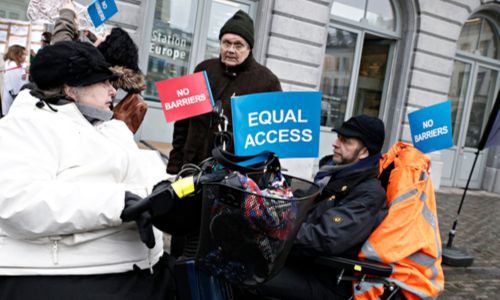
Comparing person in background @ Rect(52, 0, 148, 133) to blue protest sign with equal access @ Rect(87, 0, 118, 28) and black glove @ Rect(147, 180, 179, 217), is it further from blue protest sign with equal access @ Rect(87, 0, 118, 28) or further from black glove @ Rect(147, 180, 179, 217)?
black glove @ Rect(147, 180, 179, 217)

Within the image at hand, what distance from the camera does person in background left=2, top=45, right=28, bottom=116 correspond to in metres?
5.73

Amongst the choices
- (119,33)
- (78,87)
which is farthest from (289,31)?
(78,87)

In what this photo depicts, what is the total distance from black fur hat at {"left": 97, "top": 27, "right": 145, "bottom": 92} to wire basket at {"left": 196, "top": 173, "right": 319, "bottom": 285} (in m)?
2.17

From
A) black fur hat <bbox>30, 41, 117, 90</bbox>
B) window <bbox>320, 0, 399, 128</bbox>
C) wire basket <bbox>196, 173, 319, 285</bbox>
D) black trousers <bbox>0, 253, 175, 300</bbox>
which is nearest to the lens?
wire basket <bbox>196, 173, 319, 285</bbox>

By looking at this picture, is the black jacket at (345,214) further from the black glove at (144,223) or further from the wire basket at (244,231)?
the black glove at (144,223)

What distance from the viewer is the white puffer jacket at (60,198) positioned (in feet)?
5.12

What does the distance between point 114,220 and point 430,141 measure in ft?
8.45

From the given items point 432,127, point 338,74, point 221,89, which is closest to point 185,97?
point 221,89

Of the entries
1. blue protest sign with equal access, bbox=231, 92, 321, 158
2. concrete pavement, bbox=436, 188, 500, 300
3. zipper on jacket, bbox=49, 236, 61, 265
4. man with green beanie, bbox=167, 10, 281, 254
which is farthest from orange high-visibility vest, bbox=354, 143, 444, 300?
concrete pavement, bbox=436, 188, 500, 300

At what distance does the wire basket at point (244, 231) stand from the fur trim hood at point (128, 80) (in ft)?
7.04

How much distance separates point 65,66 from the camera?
1.84 metres

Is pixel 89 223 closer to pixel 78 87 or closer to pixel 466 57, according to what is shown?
pixel 78 87

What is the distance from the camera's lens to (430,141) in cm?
346

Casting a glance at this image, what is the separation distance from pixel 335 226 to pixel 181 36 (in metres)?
6.72
